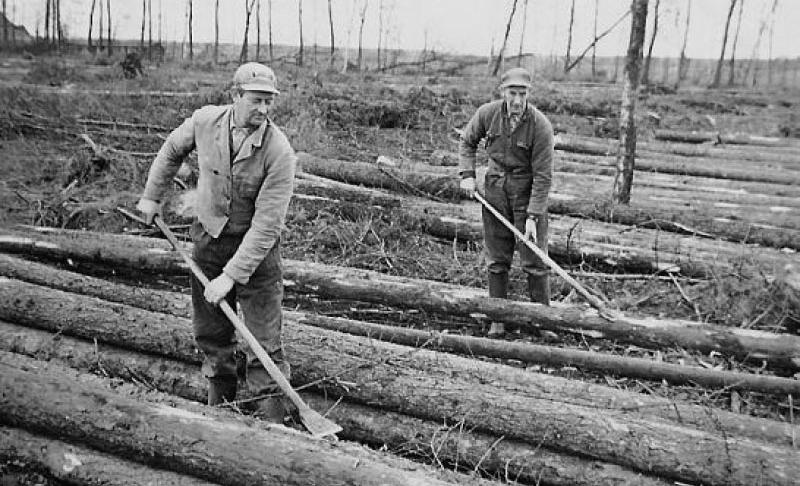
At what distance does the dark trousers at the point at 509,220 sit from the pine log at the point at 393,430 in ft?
6.71

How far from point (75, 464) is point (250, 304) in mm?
1134

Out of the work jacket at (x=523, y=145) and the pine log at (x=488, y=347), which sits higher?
the work jacket at (x=523, y=145)

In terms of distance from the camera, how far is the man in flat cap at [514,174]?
4969 mm

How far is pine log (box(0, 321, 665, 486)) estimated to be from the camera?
10.7ft

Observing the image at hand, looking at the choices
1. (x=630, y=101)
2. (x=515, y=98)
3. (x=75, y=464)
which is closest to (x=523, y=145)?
(x=515, y=98)

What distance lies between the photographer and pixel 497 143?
5137 millimetres

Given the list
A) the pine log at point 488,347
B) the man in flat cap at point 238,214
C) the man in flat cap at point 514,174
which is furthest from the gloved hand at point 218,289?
the man in flat cap at point 514,174

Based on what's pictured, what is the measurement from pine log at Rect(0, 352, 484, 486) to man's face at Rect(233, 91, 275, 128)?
146 cm

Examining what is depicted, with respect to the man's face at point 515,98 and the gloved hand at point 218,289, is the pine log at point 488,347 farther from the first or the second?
the man's face at point 515,98

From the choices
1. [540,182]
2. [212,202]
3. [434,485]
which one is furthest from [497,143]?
[434,485]

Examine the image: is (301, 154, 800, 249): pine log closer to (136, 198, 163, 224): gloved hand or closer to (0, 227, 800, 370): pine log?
(0, 227, 800, 370): pine log

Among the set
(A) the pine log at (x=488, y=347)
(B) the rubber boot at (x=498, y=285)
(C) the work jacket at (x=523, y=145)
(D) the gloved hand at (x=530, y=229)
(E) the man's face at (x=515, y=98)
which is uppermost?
(E) the man's face at (x=515, y=98)

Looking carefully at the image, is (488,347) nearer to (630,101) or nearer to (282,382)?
(282,382)

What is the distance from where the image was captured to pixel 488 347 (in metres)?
4.60
